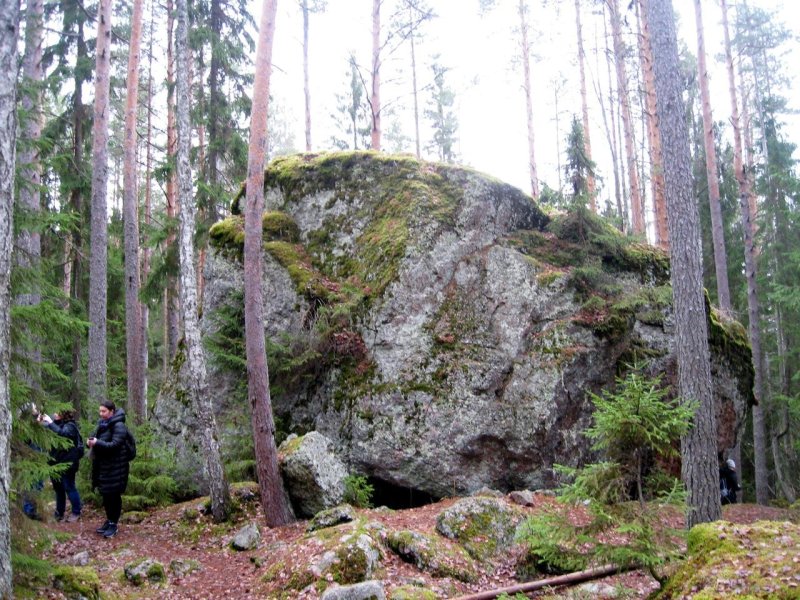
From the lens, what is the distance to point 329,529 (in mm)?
7324

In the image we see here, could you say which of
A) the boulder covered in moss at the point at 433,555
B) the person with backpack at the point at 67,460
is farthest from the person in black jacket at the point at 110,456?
the boulder covered in moss at the point at 433,555

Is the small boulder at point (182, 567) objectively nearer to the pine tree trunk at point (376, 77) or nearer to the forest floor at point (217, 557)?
the forest floor at point (217, 557)

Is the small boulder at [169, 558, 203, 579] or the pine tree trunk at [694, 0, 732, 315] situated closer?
the small boulder at [169, 558, 203, 579]

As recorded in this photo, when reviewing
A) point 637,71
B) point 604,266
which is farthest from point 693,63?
point 604,266

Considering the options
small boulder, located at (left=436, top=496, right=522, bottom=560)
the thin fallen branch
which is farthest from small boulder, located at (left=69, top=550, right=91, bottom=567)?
the thin fallen branch

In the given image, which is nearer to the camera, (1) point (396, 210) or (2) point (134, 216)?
(1) point (396, 210)

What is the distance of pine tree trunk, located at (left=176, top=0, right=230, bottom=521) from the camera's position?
8.90 meters

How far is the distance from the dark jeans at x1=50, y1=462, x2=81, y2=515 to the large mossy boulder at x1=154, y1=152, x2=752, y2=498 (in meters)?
1.93

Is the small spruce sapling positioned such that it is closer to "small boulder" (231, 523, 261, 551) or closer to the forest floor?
the forest floor

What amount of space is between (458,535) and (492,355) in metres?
3.76

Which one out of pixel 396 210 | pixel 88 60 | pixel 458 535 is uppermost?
pixel 88 60

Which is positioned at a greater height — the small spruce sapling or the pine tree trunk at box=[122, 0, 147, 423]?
the pine tree trunk at box=[122, 0, 147, 423]

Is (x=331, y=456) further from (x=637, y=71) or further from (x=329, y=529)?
(x=637, y=71)

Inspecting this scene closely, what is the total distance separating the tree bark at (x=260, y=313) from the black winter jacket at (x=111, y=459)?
1876 millimetres
